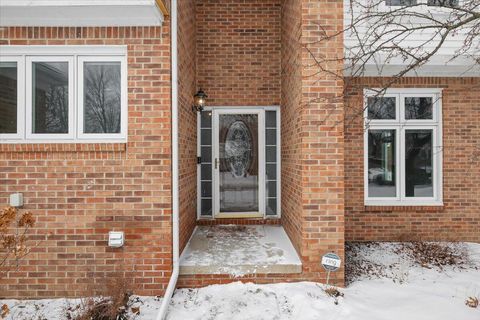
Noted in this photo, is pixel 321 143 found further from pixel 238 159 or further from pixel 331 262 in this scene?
pixel 238 159

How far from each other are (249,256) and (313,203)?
1.21 metres

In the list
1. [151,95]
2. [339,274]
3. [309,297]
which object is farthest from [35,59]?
[339,274]

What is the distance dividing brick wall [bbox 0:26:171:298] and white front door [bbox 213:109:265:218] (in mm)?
2366

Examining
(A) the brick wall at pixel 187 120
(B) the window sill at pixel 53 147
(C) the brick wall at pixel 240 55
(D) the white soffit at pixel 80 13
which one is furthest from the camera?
(C) the brick wall at pixel 240 55

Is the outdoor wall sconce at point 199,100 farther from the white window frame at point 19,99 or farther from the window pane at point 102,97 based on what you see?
the white window frame at point 19,99

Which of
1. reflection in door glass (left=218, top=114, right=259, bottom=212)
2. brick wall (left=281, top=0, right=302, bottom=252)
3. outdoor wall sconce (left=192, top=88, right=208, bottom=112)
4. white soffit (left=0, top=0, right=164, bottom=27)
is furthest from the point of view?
reflection in door glass (left=218, top=114, right=259, bottom=212)

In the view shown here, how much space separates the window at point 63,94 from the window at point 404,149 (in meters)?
4.60

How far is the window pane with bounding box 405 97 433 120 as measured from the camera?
6.00m

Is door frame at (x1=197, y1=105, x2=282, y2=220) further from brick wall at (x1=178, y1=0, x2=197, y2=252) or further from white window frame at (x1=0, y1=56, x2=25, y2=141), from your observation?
white window frame at (x1=0, y1=56, x2=25, y2=141)

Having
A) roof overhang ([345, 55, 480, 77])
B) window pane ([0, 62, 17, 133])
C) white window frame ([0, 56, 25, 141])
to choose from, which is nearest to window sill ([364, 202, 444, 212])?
roof overhang ([345, 55, 480, 77])

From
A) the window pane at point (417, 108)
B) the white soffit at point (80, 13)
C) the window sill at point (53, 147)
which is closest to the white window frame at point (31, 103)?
the window sill at point (53, 147)

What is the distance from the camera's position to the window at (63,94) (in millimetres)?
3881

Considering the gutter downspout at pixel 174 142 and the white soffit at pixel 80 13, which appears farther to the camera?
the gutter downspout at pixel 174 142

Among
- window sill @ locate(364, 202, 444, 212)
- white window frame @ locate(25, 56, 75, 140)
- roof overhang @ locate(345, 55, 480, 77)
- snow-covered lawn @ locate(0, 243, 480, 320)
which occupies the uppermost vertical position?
roof overhang @ locate(345, 55, 480, 77)
